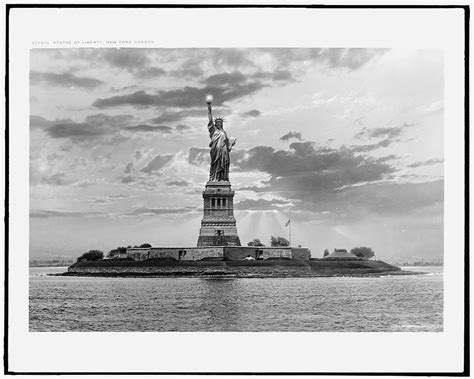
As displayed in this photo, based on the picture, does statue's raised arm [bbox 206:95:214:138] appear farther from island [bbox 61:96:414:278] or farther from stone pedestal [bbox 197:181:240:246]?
stone pedestal [bbox 197:181:240:246]

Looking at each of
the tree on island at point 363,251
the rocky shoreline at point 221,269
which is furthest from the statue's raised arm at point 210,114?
the rocky shoreline at point 221,269

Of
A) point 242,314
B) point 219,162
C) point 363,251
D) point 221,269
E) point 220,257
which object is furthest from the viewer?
point 220,257

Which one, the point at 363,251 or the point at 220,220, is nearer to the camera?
the point at 363,251

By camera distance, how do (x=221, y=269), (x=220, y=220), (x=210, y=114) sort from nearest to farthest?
(x=210, y=114), (x=221, y=269), (x=220, y=220)

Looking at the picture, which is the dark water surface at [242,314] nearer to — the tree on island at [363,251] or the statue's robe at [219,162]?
the tree on island at [363,251]

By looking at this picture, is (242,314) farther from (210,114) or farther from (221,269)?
(221,269)

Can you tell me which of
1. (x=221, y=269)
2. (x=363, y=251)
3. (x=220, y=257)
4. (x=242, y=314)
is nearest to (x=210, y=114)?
(x=363, y=251)

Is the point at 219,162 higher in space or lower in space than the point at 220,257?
higher
